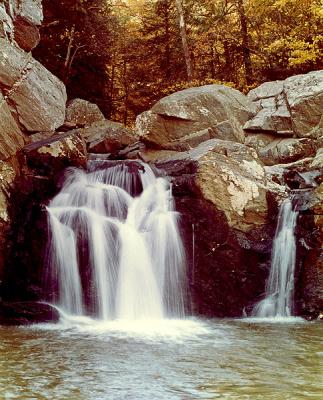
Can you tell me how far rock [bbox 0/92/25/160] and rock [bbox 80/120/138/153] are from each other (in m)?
3.57

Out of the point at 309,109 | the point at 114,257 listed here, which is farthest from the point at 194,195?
the point at 309,109

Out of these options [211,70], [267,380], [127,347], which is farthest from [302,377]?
[211,70]

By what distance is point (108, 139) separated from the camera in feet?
42.6

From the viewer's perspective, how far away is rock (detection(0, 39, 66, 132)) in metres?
9.69

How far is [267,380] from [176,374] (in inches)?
32.5

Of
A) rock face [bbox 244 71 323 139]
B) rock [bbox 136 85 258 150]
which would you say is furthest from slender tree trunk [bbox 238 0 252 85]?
rock [bbox 136 85 258 150]

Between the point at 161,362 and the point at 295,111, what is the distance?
9875 millimetres

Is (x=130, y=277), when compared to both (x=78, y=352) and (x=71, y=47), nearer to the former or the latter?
(x=78, y=352)

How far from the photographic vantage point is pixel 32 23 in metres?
11.6

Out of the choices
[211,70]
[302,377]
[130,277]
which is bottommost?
[302,377]

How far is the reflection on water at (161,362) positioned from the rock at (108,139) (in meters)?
6.70

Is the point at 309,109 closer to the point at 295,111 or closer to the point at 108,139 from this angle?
the point at 295,111

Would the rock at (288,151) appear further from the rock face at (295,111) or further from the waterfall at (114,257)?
the waterfall at (114,257)

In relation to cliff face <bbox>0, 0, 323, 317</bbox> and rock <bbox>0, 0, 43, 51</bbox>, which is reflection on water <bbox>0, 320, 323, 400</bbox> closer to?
cliff face <bbox>0, 0, 323, 317</bbox>
